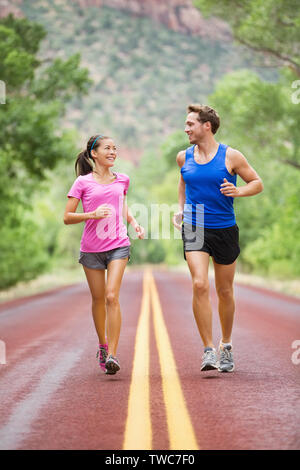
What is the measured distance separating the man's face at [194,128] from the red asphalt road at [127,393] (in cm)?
209

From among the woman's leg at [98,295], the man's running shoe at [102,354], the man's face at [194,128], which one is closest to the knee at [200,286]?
the woman's leg at [98,295]

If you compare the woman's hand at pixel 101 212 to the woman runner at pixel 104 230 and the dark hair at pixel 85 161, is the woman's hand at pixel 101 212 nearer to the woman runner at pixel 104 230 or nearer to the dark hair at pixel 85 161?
the woman runner at pixel 104 230

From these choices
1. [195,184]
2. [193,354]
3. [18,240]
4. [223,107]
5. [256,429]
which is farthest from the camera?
Result: [223,107]

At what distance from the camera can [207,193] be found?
599cm

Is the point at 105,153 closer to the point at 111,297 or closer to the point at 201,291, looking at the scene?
the point at 111,297

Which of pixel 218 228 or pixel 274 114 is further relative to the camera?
pixel 274 114

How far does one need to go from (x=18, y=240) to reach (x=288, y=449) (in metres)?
21.8

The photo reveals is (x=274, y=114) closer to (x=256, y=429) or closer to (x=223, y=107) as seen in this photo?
(x=223, y=107)

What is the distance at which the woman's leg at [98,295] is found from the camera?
617 centimetres

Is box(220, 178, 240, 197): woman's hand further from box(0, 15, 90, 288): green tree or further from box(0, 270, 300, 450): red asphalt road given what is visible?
box(0, 15, 90, 288): green tree

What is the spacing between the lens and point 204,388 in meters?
5.39

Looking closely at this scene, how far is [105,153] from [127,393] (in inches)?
85.1

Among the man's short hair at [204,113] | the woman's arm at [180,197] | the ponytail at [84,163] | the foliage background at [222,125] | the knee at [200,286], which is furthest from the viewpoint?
the foliage background at [222,125]
